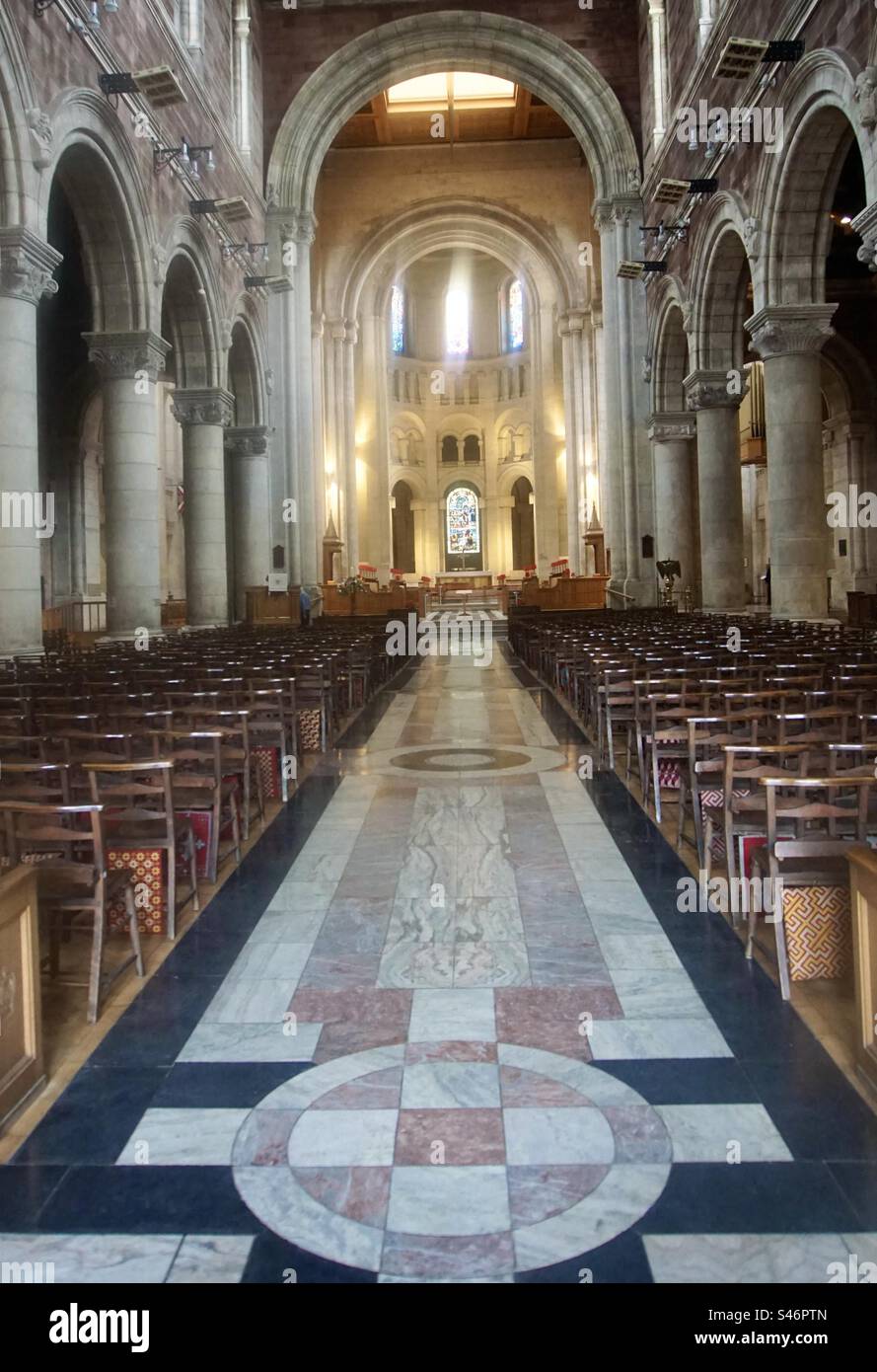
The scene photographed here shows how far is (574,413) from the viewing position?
123ft

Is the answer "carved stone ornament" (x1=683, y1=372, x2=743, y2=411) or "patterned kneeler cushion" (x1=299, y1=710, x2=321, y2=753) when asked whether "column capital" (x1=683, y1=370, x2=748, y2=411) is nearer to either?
"carved stone ornament" (x1=683, y1=372, x2=743, y2=411)

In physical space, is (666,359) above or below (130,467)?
above

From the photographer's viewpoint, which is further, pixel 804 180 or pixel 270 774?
pixel 804 180

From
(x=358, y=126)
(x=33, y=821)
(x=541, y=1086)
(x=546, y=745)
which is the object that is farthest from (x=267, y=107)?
(x=541, y=1086)

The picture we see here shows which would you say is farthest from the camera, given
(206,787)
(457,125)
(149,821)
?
(457,125)

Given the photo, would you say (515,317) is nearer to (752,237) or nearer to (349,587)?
(349,587)

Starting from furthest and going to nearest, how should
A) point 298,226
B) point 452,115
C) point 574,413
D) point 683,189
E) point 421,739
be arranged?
point 574,413, point 452,115, point 298,226, point 683,189, point 421,739

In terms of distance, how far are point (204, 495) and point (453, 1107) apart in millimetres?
20020

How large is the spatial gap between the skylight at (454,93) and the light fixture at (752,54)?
19.8m

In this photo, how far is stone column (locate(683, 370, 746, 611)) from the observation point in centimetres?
Answer: 2114

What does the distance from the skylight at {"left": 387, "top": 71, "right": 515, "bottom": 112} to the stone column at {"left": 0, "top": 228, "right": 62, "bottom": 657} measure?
25.6 metres

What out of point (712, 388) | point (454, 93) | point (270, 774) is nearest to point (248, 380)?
point (712, 388)

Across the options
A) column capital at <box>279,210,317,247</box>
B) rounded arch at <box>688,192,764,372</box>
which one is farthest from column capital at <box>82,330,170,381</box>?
column capital at <box>279,210,317,247</box>
